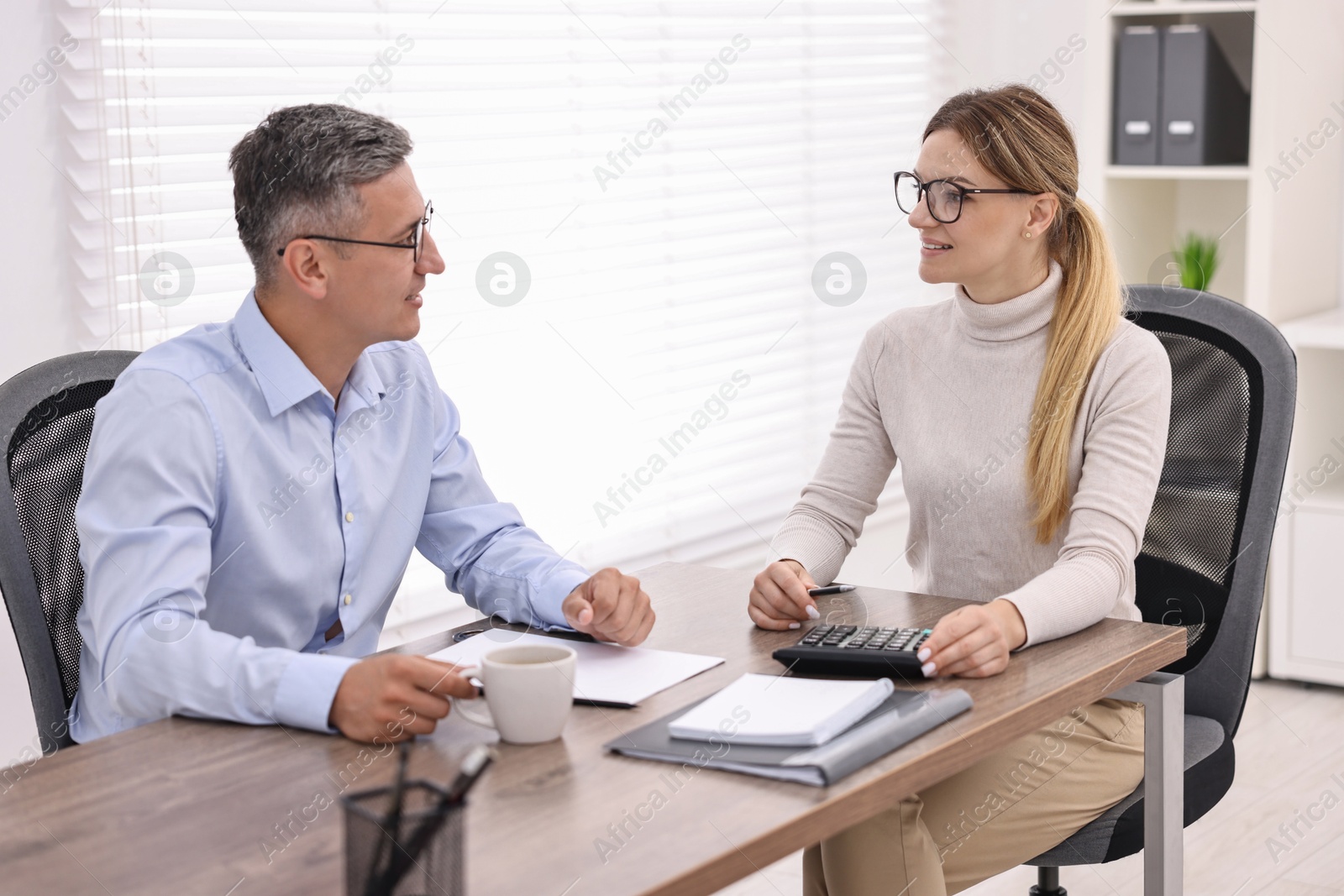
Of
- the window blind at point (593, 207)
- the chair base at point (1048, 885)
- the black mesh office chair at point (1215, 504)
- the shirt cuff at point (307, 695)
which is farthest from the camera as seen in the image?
the window blind at point (593, 207)

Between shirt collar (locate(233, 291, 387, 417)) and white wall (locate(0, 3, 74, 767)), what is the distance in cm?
66

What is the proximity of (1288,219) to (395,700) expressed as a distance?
2.84 metres

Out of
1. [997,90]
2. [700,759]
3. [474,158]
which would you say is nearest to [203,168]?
[474,158]

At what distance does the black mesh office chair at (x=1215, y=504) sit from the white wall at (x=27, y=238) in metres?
1.53

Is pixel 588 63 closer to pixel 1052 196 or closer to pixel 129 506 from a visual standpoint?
pixel 1052 196

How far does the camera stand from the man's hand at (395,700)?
4.09 feet

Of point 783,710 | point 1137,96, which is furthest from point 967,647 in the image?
point 1137,96

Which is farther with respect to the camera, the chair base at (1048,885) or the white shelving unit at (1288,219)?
the white shelving unit at (1288,219)

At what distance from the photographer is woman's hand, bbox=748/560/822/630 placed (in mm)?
1602

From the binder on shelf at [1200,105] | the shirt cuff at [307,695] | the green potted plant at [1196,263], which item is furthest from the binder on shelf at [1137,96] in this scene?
the shirt cuff at [307,695]

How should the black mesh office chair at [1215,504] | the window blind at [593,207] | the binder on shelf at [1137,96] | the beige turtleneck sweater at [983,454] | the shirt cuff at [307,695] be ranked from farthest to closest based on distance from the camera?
the binder on shelf at [1137,96] < the window blind at [593,207] < the black mesh office chair at [1215,504] < the beige turtleneck sweater at [983,454] < the shirt cuff at [307,695]

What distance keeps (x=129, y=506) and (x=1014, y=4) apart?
132 inches

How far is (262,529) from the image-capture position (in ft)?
5.09

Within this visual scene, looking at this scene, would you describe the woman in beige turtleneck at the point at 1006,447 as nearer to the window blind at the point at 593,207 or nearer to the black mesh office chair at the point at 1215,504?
the black mesh office chair at the point at 1215,504
